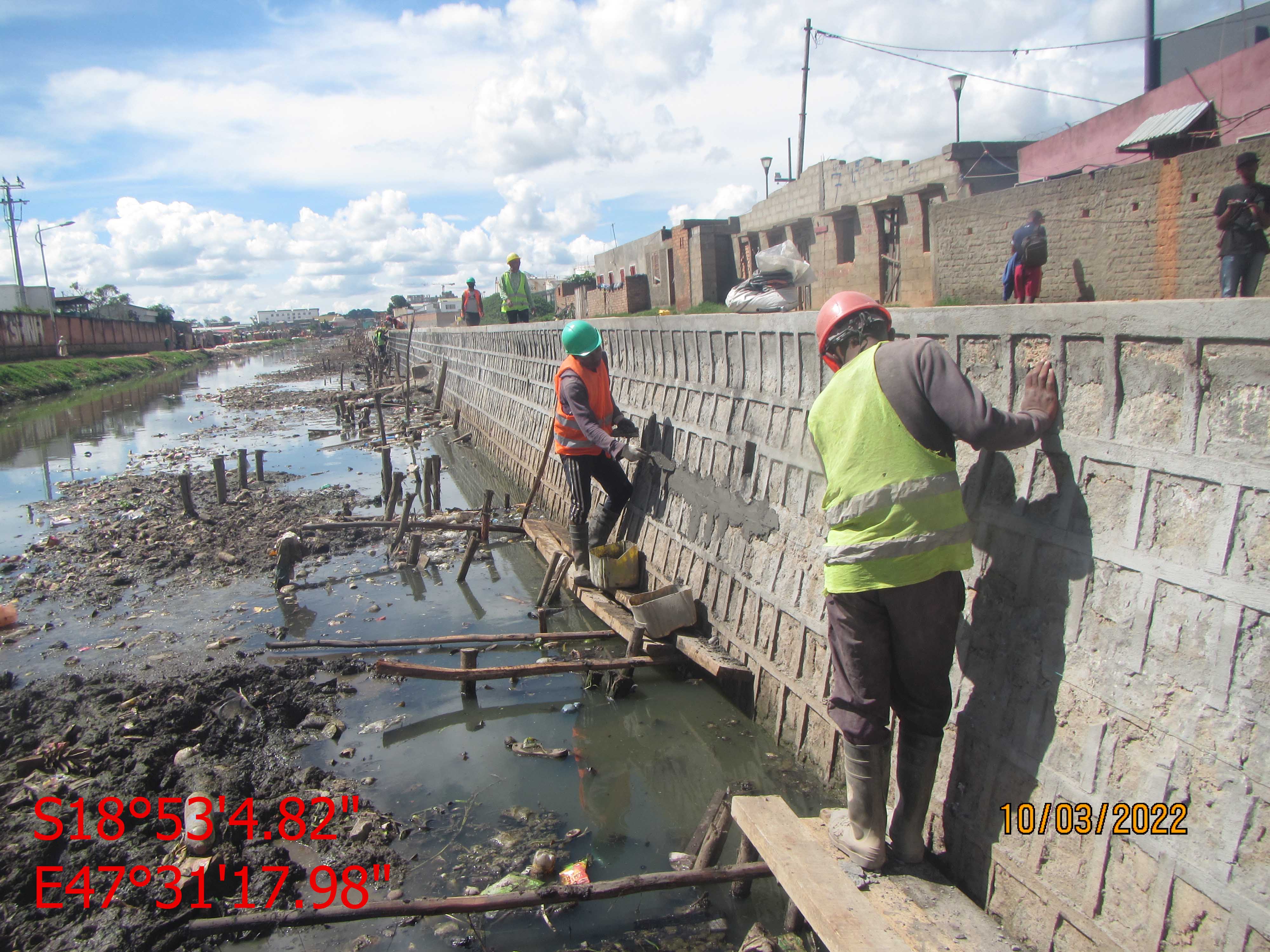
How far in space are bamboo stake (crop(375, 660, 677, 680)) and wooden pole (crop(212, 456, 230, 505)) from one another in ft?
25.2

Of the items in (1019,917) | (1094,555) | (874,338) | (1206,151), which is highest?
(1206,151)

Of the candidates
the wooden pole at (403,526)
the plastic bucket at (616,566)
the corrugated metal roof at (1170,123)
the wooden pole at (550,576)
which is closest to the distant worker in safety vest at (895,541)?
the plastic bucket at (616,566)

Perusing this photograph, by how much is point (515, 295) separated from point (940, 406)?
12968 mm

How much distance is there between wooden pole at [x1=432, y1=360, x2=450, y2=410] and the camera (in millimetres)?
20062

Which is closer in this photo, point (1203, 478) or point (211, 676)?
point (1203, 478)

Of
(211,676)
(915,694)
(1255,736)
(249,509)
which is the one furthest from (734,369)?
(249,509)

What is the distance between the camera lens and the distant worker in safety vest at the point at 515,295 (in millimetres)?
14422

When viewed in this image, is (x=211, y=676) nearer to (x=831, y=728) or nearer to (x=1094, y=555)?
(x=831, y=728)

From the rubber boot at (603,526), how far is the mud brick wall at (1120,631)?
323cm

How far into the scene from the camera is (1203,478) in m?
2.16

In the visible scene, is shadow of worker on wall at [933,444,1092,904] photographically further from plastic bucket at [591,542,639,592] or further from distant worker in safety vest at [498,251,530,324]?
distant worker in safety vest at [498,251,530,324]

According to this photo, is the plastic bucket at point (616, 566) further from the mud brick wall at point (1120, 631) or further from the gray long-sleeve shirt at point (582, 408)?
the mud brick wall at point (1120, 631)

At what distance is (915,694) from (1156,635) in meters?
0.76

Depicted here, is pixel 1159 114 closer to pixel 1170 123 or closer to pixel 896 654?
pixel 1170 123
